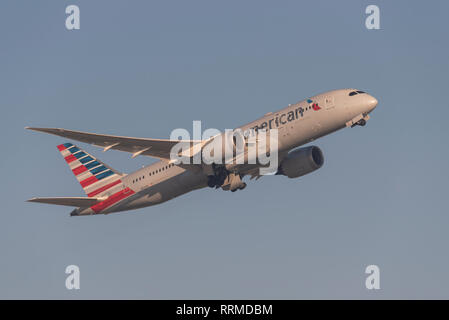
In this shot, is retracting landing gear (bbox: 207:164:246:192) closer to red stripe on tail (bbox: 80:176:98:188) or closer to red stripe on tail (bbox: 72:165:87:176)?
red stripe on tail (bbox: 80:176:98:188)

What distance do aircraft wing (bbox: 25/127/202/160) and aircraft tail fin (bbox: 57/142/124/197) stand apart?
589 cm

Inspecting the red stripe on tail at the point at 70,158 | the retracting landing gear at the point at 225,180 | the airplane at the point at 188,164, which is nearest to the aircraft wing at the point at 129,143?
the airplane at the point at 188,164

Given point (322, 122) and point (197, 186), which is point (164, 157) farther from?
point (322, 122)

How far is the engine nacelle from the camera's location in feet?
181

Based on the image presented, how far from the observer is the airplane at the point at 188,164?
48625mm

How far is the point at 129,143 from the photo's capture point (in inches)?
1967

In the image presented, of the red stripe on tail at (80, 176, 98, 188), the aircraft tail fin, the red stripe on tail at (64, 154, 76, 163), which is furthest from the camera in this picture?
the red stripe on tail at (64, 154, 76, 163)

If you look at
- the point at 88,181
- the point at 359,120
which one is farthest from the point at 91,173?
the point at 359,120

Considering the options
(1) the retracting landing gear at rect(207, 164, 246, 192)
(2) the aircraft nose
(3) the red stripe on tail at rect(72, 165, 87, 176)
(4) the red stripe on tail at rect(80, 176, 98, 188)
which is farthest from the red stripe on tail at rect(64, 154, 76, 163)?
(2) the aircraft nose

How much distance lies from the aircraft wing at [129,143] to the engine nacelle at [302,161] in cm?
819

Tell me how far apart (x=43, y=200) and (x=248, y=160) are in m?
15.0

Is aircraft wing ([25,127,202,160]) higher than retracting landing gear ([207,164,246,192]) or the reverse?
higher

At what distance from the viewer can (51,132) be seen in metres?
44.8
